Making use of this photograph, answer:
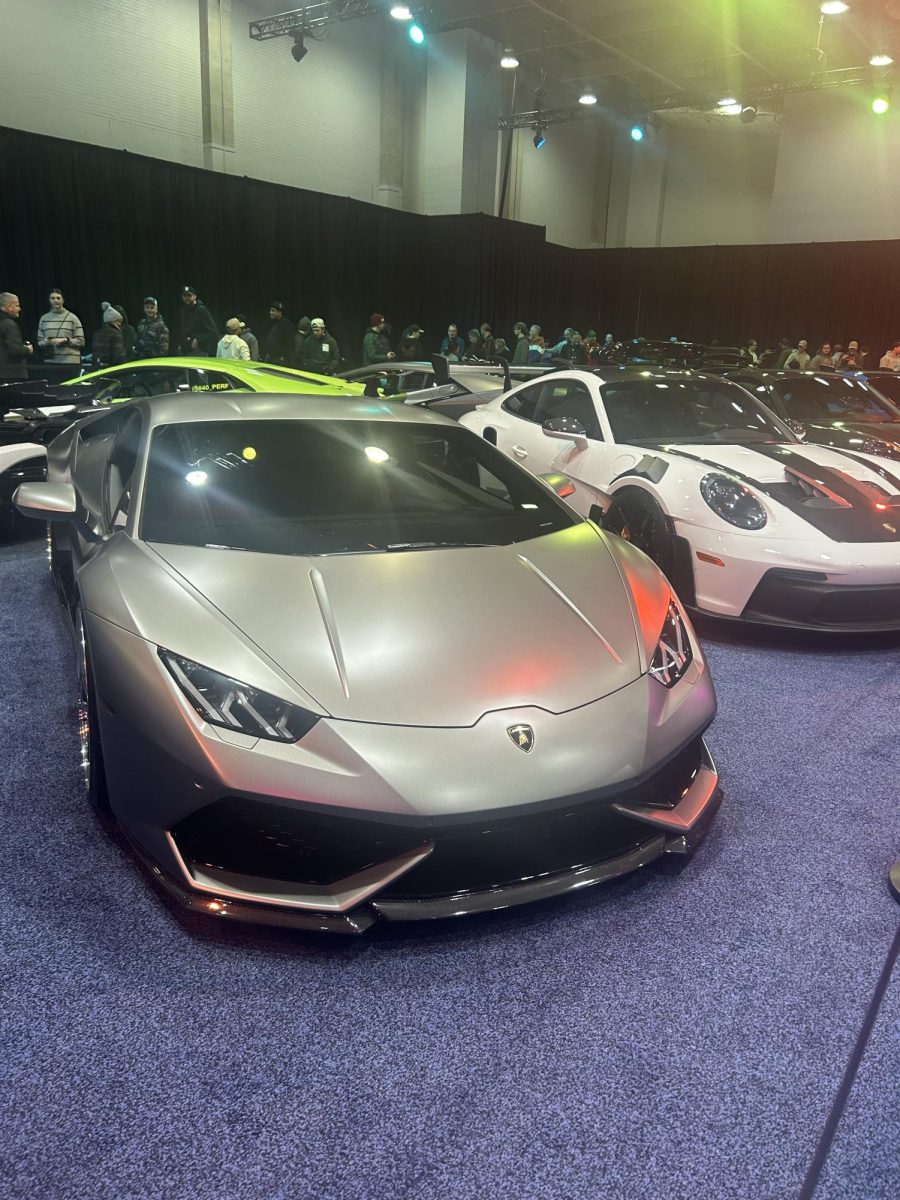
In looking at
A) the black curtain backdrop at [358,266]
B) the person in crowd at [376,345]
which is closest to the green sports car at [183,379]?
the person in crowd at [376,345]

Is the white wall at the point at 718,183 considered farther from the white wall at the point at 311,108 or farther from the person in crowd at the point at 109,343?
the person in crowd at the point at 109,343

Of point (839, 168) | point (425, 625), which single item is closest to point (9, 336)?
point (425, 625)

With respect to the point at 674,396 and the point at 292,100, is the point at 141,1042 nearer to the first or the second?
the point at 674,396

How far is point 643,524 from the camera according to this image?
13.7ft

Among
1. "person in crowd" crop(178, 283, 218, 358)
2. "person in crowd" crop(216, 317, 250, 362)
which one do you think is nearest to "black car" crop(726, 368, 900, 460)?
"person in crowd" crop(216, 317, 250, 362)

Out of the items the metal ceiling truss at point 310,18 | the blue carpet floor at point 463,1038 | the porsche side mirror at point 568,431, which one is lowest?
the blue carpet floor at point 463,1038

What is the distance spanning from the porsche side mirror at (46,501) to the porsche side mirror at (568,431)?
257 cm

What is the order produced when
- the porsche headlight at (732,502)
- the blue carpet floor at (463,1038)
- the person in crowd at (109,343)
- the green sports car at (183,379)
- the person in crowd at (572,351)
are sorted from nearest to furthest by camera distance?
the blue carpet floor at (463,1038), the porsche headlight at (732,502), the green sports car at (183,379), the person in crowd at (109,343), the person in crowd at (572,351)

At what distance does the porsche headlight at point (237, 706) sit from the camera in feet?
5.67

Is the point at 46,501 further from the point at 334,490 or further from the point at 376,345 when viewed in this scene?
the point at 376,345

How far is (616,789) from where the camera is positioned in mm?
1797

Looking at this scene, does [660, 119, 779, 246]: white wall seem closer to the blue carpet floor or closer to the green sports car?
the green sports car

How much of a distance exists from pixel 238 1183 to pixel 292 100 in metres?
17.8

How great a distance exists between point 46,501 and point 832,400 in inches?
237
